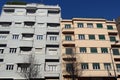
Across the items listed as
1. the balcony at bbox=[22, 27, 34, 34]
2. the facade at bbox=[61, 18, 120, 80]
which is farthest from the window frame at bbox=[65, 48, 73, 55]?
the balcony at bbox=[22, 27, 34, 34]

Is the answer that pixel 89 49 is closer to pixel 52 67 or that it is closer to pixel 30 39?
pixel 52 67

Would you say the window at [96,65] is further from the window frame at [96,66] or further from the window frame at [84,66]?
the window frame at [84,66]

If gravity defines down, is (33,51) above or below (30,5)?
below

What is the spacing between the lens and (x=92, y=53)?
35.1 m

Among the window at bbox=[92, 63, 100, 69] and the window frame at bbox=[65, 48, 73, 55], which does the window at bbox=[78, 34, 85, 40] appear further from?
the window at bbox=[92, 63, 100, 69]

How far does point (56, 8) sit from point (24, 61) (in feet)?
49.7

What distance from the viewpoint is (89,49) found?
3559 centimetres

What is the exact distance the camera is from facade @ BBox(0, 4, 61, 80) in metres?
33.2

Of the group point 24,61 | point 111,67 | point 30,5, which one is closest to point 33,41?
point 24,61

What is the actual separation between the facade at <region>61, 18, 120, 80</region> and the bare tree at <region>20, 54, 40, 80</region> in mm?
5325

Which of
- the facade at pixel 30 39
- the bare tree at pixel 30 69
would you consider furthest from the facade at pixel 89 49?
the bare tree at pixel 30 69

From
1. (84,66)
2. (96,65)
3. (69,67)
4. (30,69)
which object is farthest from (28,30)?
(96,65)

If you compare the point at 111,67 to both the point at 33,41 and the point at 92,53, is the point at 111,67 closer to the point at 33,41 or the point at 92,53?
the point at 92,53

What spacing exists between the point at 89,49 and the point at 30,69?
12.6 metres
